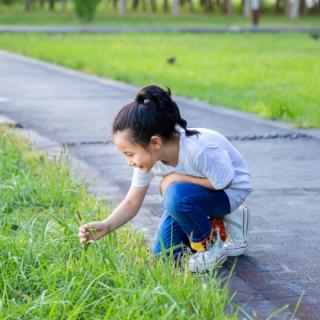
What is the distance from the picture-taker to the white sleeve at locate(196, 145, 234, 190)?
4.61 metres

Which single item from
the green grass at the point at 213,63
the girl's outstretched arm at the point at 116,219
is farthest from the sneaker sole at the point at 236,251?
the green grass at the point at 213,63

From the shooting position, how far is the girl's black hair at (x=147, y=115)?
445 centimetres

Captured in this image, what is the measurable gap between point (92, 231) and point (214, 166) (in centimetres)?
64

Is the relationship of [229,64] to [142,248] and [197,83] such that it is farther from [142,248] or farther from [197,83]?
[142,248]

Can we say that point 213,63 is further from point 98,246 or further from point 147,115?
point 98,246

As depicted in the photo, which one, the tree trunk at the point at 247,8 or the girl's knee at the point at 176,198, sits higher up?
the girl's knee at the point at 176,198

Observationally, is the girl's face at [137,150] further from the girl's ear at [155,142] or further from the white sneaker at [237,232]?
the white sneaker at [237,232]

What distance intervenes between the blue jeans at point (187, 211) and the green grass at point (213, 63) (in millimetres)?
4940

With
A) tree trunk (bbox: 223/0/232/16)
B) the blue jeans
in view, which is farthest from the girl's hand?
tree trunk (bbox: 223/0/232/16)

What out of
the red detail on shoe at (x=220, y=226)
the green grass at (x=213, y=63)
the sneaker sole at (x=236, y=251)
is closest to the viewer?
the sneaker sole at (x=236, y=251)

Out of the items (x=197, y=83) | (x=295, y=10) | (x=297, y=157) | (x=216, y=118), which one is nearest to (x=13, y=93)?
(x=197, y=83)

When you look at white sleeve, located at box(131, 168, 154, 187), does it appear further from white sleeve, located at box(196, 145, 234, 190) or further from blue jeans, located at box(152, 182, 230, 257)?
white sleeve, located at box(196, 145, 234, 190)

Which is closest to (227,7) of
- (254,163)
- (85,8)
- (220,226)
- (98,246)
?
(85,8)

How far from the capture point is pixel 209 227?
4711mm
